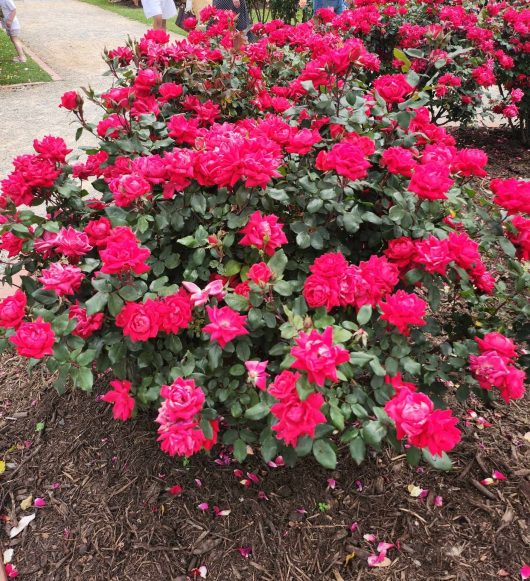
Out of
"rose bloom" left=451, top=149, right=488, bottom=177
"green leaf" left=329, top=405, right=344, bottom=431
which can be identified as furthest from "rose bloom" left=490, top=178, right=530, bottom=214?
"green leaf" left=329, top=405, right=344, bottom=431

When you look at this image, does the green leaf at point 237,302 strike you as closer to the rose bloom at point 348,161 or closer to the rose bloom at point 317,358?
the rose bloom at point 317,358

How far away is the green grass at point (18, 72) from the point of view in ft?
Result: 24.7

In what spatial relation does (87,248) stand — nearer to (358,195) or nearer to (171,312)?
(171,312)

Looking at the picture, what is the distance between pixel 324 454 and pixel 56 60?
10.0 meters

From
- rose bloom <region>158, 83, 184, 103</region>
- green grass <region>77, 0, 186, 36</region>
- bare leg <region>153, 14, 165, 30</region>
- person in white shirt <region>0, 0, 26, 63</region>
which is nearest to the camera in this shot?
rose bloom <region>158, 83, 184, 103</region>

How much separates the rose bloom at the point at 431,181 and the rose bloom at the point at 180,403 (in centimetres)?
82

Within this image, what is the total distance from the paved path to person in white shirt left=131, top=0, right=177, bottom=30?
53.5 inches

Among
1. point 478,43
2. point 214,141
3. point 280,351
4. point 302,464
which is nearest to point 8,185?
point 214,141

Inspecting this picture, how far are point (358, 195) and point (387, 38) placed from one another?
3708 mm

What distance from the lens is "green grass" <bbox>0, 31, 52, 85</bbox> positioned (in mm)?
7539

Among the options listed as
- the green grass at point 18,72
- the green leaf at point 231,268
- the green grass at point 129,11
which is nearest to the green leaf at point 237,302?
the green leaf at point 231,268

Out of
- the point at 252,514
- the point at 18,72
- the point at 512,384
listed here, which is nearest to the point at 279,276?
the point at 512,384

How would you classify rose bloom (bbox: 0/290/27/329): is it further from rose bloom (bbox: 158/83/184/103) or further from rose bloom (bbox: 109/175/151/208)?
rose bloom (bbox: 158/83/184/103)

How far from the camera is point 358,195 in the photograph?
1.71 meters
